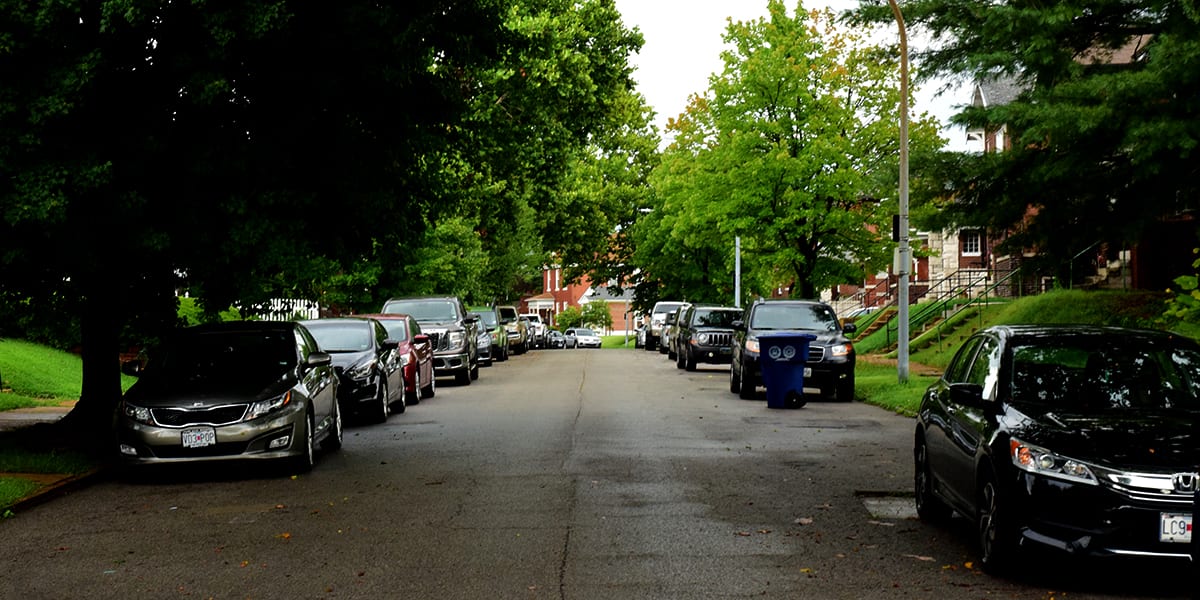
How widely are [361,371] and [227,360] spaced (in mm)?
5134

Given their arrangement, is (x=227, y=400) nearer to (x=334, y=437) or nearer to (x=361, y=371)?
(x=334, y=437)

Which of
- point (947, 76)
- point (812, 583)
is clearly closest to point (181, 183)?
point (812, 583)

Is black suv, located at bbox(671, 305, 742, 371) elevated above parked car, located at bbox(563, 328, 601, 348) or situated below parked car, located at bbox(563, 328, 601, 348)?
above

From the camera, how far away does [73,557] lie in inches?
348

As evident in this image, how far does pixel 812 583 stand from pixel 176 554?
4.27 m

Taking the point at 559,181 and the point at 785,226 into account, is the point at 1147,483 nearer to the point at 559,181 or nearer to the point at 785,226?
the point at 785,226

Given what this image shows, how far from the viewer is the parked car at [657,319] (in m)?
53.9

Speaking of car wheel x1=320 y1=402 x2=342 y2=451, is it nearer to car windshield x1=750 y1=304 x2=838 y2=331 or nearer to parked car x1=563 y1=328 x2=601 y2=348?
car windshield x1=750 y1=304 x2=838 y2=331

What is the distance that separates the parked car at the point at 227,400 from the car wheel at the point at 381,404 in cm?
479

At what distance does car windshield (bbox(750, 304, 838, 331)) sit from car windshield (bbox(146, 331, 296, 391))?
39.3ft

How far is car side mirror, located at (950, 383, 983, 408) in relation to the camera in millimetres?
8109

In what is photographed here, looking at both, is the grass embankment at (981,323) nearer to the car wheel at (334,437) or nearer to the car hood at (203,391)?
the car wheel at (334,437)

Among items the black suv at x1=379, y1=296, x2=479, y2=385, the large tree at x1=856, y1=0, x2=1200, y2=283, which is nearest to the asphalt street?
the large tree at x1=856, y1=0, x2=1200, y2=283

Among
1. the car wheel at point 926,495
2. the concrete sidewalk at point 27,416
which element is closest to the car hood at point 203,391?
the concrete sidewalk at point 27,416
